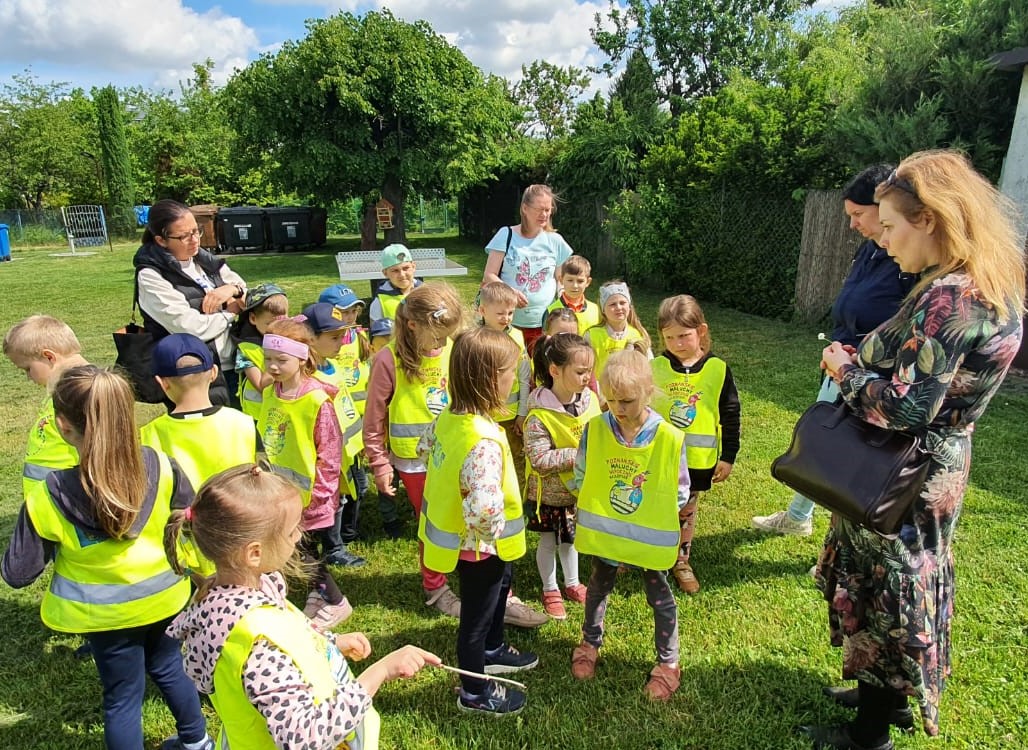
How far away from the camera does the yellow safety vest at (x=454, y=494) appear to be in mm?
2559

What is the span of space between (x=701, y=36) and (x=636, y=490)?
1433 inches

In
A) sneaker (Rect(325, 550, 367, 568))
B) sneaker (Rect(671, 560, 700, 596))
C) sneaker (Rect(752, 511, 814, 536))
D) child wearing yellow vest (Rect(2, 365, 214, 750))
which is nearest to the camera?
child wearing yellow vest (Rect(2, 365, 214, 750))

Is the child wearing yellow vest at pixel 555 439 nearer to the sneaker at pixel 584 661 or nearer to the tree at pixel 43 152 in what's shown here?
the sneaker at pixel 584 661

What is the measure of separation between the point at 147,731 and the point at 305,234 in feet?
77.6

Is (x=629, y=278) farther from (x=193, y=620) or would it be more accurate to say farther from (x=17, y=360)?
(x=193, y=620)

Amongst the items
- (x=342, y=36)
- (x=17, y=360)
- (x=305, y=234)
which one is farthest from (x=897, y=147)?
(x=305, y=234)

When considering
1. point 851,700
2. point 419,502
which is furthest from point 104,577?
point 851,700

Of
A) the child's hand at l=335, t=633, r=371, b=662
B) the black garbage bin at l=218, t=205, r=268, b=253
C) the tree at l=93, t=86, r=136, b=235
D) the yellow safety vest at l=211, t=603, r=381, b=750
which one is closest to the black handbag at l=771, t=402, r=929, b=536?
the child's hand at l=335, t=633, r=371, b=662

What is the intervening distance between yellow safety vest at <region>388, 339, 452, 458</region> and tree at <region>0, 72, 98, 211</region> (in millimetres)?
40002

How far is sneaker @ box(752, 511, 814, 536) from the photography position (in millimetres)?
4195

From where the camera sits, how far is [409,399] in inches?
140

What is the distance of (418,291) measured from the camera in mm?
3387

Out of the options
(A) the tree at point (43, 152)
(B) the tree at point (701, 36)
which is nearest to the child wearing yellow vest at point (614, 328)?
(B) the tree at point (701, 36)

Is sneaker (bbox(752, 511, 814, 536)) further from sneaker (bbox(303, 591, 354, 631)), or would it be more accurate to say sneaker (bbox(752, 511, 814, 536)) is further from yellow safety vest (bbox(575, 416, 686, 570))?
sneaker (bbox(303, 591, 354, 631))
